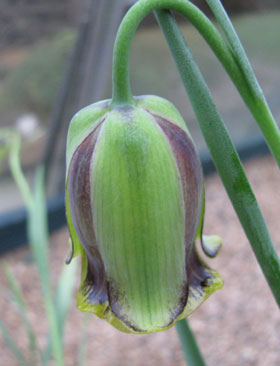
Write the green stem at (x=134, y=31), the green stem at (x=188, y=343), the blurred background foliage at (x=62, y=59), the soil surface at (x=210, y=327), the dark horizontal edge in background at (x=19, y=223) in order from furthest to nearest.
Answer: the dark horizontal edge in background at (x=19, y=223), the blurred background foliage at (x=62, y=59), the soil surface at (x=210, y=327), the green stem at (x=188, y=343), the green stem at (x=134, y=31)

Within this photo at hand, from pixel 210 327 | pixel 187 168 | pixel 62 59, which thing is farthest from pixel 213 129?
pixel 62 59

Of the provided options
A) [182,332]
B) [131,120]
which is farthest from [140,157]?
[182,332]

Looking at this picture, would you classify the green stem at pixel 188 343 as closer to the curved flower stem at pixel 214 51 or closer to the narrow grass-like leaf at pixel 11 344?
the curved flower stem at pixel 214 51

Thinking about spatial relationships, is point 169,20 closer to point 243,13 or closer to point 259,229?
point 259,229

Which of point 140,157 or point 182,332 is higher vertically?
point 140,157

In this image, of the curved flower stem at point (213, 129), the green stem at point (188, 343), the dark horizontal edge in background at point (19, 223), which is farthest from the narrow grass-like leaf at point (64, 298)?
the dark horizontal edge in background at point (19, 223)

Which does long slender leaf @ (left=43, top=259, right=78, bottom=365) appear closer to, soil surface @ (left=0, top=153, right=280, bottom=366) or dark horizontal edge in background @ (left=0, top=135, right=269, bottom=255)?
soil surface @ (left=0, top=153, right=280, bottom=366)

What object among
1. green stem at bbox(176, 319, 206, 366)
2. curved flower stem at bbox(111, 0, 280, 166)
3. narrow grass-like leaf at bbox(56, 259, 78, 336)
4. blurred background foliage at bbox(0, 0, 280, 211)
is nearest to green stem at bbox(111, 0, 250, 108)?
curved flower stem at bbox(111, 0, 280, 166)
